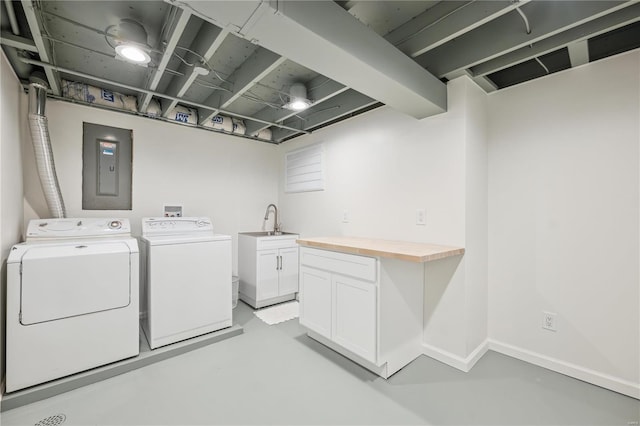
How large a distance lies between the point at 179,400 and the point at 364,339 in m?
1.36

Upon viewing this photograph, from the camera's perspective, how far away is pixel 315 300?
99.0 inches

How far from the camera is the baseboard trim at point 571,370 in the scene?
1874 mm

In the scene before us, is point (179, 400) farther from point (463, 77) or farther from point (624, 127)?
point (624, 127)

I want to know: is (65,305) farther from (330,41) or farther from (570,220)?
(570,220)

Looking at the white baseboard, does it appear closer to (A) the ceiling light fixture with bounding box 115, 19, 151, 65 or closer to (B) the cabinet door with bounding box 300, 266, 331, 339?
(B) the cabinet door with bounding box 300, 266, 331, 339

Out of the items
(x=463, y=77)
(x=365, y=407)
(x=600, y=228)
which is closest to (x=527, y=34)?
(x=463, y=77)

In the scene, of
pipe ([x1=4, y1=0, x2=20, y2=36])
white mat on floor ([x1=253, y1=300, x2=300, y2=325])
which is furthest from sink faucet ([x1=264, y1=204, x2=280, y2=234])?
pipe ([x1=4, y1=0, x2=20, y2=36])

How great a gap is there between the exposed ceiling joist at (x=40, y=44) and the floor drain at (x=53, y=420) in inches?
93.8

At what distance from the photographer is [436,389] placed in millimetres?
1955

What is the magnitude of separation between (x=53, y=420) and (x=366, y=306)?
6.94 feet

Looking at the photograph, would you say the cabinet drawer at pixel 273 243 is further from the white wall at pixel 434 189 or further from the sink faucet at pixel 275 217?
the white wall at pixel 434 189

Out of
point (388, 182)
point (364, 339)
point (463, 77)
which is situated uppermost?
point (463, 77)

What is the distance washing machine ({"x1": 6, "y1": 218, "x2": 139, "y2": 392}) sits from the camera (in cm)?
187

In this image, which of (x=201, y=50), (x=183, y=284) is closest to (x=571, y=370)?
(x=183, y=284)
